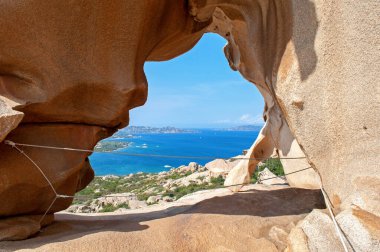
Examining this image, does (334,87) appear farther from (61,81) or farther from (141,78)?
(61,81)

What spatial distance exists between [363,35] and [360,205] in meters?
1.24

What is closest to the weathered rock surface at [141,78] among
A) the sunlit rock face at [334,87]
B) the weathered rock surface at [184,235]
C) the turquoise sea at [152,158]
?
the sunlit rock face at [334,87]

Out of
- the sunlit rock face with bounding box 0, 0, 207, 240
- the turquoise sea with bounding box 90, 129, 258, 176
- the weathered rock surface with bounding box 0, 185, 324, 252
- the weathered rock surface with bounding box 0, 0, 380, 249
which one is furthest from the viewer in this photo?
the turquoise sea with bounding box 90, 129, 258, 176

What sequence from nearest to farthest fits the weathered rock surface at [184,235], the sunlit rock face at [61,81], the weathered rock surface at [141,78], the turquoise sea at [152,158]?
1. the weathered rock surface at [184,235]
2. the weathered rock surface at [141,78]
3. the sunlit rock face at [61,81]
4. the turquoise sea at [152,158]

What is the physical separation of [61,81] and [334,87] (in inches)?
93.0

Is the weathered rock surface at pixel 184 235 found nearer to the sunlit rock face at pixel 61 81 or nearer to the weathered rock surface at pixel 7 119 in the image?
the sunlit rock face at pixel 61 81

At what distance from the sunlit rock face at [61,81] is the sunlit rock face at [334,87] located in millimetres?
1402

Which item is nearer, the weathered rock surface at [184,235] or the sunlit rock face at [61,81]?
the weathered rock surface at [184,235]

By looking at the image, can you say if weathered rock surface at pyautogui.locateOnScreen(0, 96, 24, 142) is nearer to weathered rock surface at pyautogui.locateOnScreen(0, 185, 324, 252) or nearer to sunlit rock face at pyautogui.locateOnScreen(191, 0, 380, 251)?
weathered rock surface at pyautogui.locateOnScreen(0, 185, 324, 252)

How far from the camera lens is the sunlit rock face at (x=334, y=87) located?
2.48m

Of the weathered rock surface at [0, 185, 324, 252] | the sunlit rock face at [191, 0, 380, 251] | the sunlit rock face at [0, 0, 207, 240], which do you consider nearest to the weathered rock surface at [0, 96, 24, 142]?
the sunlit rock face at [0, 0, 207, 240]

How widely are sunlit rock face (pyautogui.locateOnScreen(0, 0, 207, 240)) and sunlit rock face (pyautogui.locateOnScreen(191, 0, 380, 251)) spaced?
1.40 meters

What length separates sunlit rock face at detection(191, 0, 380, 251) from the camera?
2.48 metres

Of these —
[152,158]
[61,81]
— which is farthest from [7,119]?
[152,158]
